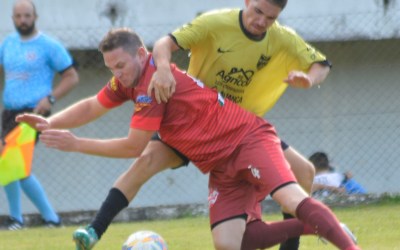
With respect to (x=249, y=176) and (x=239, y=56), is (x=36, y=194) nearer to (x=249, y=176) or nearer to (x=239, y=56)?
(x=239, y=56)

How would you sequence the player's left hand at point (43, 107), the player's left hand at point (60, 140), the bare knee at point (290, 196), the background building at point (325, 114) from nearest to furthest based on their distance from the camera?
the bare knee at point (290, 196) < the player's left hand at point (60, 140) < the player's left hand at point (43, 107) < the background building at point (325, 114)

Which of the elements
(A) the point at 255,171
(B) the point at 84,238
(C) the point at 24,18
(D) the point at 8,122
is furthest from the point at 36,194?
(A) the point at 255,171

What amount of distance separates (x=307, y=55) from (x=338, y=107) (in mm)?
6639

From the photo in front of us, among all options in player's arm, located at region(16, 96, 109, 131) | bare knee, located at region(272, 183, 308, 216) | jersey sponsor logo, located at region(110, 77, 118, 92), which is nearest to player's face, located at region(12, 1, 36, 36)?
player's arm, located at region(16, 96, 109, 131)

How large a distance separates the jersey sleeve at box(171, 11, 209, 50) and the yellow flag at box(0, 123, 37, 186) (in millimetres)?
4002

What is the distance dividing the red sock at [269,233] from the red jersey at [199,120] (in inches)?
21.7

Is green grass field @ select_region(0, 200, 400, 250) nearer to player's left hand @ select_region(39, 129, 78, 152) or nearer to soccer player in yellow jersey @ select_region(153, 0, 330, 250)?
soccer player in yellow jersey @ select_region(153, 0, 330, 250)

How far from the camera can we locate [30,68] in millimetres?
10664

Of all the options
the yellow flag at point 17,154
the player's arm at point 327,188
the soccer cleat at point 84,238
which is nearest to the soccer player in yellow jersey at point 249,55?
the soccer cleat at point 84,238

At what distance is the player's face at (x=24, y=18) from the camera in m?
10.7

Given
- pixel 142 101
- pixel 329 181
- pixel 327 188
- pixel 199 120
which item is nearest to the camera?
pixel 142 101

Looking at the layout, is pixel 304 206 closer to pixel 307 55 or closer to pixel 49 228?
pixel 307 55

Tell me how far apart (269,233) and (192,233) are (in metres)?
2.76

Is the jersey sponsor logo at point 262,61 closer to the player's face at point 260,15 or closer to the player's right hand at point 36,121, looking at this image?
the player's face at point 260,15
